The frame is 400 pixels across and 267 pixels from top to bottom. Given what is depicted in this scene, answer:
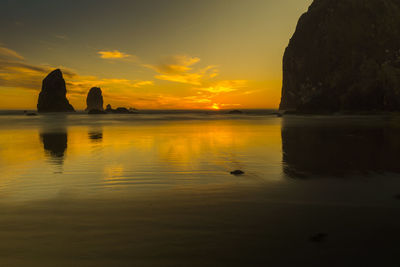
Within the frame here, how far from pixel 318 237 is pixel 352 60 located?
113453 mm

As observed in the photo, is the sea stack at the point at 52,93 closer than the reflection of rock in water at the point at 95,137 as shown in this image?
No

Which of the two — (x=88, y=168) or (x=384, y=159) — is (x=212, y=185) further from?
(x=384, y=159)

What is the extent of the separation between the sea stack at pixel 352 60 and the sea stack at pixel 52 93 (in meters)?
177

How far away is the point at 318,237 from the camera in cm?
602

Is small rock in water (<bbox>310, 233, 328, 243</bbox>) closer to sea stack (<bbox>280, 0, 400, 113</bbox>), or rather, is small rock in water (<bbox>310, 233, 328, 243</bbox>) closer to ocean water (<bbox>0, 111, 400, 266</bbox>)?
ocean water (<bbox>0, 111, 400, 266</bbox>)

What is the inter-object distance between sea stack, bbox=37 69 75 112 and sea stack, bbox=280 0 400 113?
177m

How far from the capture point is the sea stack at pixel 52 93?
192125 mm

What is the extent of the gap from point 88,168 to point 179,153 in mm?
7044

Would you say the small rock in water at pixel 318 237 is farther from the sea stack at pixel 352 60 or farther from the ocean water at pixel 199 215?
the sea stack at pixel 352 60

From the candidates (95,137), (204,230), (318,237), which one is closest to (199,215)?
(204,230)

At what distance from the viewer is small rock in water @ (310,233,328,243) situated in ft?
19.4

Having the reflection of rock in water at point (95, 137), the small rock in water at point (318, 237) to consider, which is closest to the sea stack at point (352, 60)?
the reflection of rock in water at point (95, 137)

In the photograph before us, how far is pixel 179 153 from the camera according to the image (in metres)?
19.2

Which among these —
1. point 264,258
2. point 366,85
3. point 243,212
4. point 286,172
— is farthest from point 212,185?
point 366,85
